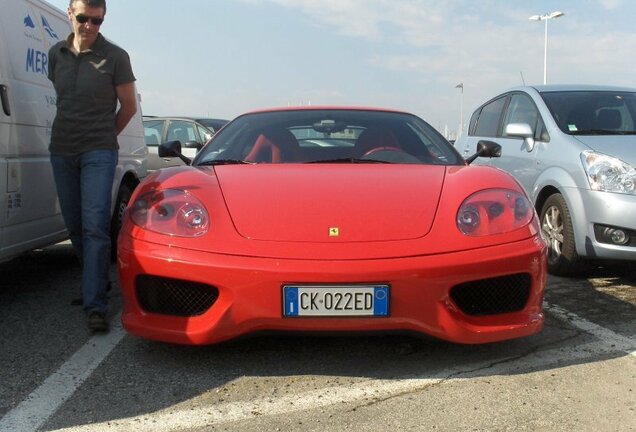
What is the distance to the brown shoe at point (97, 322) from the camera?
3.32m

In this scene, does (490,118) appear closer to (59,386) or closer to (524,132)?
(524,132)

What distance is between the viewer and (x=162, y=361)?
2904 millimetres

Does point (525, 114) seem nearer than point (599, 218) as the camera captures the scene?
No

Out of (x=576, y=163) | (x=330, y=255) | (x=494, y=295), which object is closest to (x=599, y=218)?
(x=576, y=163)

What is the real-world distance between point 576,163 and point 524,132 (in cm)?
70

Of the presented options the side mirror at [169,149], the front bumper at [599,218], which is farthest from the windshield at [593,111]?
the side mirror at [169,149]

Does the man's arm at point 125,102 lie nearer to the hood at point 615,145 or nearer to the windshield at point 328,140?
the windshield at point 328,140

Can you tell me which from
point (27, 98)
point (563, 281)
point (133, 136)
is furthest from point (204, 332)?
point (133, 136)

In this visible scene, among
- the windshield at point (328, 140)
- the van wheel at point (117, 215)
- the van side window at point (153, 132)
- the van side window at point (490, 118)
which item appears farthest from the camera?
the van side window at point (153, 132)

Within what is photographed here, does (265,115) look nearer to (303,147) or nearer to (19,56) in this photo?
(303,147)

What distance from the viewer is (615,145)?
4398 mm

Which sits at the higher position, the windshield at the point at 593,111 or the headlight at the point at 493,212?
the windshield at the point at 593,111

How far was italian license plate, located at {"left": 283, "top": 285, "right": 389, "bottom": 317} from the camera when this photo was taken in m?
2.53

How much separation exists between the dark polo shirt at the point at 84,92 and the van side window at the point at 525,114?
327 centimetres
